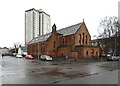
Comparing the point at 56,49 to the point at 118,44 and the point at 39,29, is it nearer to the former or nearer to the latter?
the point at 118,44

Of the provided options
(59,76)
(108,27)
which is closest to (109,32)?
(108,27)

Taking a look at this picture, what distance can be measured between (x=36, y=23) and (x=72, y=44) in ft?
148

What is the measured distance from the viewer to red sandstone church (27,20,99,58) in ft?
187

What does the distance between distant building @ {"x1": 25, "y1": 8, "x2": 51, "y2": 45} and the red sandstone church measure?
92.0 feet

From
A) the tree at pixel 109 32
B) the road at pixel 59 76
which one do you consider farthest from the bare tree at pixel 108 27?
the road at pixel 59 76

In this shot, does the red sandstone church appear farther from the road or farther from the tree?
the road

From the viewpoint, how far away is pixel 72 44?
202ft

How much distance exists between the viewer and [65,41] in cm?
6688

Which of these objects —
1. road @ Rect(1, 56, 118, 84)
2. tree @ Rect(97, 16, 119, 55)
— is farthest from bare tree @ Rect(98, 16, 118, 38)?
road @ Rect(1, 56, 118, 84)

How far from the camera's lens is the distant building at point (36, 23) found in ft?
330

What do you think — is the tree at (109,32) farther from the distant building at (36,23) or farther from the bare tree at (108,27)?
the distant building at (36,23)

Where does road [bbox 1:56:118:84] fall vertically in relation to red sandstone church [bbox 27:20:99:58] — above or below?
below

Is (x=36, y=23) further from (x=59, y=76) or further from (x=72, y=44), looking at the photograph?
(x=59, y=76)

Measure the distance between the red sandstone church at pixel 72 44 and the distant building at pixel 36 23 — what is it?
2805 cm
